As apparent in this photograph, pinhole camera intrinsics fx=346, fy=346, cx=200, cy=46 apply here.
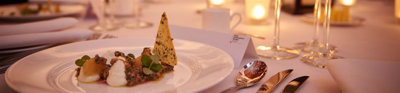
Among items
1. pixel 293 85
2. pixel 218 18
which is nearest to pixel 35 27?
pixel 218 18

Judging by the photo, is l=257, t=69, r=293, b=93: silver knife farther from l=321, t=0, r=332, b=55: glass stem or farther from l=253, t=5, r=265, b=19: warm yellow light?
l=253, t=5, r=265, b=19: warm yellow light

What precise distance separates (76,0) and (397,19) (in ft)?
6.21

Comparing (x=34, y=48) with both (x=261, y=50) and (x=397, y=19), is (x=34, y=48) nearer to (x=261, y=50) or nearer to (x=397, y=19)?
(x=261, y=50)

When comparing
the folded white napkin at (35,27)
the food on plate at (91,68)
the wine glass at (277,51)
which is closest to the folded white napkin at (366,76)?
the wine glass at (277,51)

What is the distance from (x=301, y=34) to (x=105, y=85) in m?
1.06

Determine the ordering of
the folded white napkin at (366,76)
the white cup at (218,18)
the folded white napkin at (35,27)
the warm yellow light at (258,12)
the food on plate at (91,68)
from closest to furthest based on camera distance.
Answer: the folded white napkin at (366,76) < the food on plate at (91,68) < the folded white napkin at (35,27) < the white cup at (218,18) < the warm yellow light at (258,12)

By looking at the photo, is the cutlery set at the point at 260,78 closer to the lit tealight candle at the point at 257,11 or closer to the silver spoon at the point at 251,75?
the silver spoon at the point at 251,75

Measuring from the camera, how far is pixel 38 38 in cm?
111

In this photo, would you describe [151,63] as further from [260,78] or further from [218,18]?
[218,18]

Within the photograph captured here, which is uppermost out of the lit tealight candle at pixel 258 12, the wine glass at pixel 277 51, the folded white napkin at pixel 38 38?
the lit tealight candle at pixel 258 12

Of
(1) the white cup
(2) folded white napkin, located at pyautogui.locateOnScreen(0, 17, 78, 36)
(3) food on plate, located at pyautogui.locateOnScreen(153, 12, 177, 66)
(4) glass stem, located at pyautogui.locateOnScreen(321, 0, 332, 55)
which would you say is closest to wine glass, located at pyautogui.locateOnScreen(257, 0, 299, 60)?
(4) glass stem, located at pyautogui.locateOnScreen(321, 0, 332, 55)

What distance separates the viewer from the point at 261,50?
49.7 inches

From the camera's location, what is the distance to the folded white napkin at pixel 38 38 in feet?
3.42

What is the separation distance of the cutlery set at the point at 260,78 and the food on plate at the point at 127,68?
190 mm
